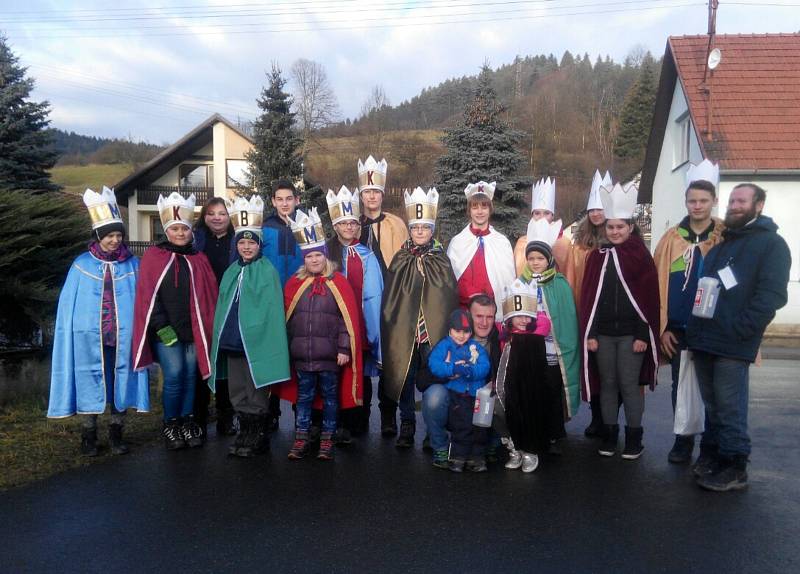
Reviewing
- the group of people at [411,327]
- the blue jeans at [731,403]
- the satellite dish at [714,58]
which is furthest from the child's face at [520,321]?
the satellite dish at [714,58]

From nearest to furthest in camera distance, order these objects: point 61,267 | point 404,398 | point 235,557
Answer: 1. point 235,557
2. point 404,398
3. point 61,267

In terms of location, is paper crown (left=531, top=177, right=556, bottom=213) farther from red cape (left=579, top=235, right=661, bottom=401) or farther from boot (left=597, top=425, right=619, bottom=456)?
boot (left=597, top=425, right=619, bottom=456)

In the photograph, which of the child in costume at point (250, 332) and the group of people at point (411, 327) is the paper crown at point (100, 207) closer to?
the group of people at point (411, 327)

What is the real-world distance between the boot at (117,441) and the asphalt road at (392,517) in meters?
0.14

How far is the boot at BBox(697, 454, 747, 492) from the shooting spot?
490 cm

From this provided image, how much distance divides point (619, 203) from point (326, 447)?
3.22 m

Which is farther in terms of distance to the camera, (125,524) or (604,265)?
(604,265)

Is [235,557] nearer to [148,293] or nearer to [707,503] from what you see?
[148,293]

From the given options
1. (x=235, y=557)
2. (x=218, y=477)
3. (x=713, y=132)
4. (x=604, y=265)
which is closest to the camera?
(x=235, y=557)

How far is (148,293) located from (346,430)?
2158mm

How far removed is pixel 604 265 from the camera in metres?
5.66

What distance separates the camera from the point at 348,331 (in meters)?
5.78

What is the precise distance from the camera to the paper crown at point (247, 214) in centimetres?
588

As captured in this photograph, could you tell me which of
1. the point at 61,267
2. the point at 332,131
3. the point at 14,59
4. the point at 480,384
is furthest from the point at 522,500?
the point at 332,131
